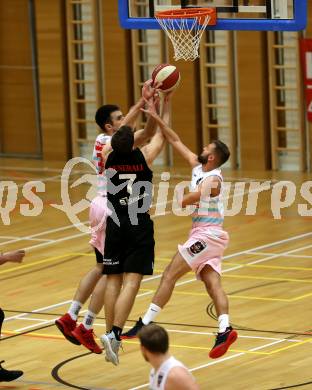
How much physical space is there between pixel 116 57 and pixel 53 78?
5.16 feet

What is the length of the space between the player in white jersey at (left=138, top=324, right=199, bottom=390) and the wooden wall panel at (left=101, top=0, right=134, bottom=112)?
1765cm

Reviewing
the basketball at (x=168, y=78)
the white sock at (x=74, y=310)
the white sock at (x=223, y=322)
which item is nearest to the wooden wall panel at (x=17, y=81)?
the white sock at (x=74, y=310)

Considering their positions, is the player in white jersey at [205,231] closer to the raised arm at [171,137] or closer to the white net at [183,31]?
the raised arm at [171,137]

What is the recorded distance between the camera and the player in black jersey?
12.2 metres

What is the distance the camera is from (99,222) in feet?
43.5

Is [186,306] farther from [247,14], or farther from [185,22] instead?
[247,14]

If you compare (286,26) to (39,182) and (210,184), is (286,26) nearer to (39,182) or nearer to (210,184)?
(210,184)

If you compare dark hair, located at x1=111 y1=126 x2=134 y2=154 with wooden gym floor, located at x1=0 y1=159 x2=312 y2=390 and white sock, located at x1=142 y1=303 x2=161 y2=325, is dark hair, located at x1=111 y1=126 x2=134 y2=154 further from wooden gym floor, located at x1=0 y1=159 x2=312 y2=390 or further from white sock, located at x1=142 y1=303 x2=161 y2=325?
wooden gym floor, located at x1=0 y1=159 x2=312 y2=390

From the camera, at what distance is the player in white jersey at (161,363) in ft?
27.5

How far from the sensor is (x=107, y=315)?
1245cm

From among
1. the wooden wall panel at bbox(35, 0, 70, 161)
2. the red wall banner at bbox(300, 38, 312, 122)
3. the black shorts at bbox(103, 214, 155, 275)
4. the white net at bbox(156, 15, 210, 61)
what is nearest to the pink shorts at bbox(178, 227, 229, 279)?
the black shorts at bbox(103, 214, 155, 275)

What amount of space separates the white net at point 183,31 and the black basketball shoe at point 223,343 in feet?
12.5

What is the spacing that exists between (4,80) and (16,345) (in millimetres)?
14700

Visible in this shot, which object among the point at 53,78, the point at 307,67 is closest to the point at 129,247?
the point at 307,67
